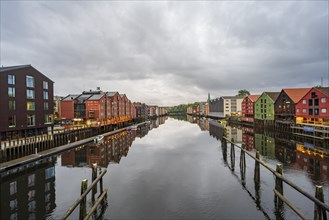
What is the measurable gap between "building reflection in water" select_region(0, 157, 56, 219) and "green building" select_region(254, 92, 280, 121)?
9653 cm

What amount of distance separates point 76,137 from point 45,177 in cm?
2594

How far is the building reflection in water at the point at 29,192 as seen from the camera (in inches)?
778

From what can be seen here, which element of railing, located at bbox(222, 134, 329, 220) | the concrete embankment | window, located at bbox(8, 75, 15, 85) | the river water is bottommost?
the river water

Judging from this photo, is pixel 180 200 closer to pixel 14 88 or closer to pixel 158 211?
pixel 158 211

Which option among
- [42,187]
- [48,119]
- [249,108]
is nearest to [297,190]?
[42,187]

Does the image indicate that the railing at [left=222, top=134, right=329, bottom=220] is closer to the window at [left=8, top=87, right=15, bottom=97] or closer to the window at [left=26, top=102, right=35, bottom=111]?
the window at [left=8, top=87, right=15, bottom=97]

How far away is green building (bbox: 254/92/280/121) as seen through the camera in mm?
99000

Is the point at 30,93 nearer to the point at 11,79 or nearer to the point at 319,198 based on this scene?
the point at 11,79

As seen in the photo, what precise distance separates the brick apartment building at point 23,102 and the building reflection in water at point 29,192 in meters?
15.3

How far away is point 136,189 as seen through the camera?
25375 mm

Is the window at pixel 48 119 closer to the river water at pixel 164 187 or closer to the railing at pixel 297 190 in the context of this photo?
the river water at pixel 164 187

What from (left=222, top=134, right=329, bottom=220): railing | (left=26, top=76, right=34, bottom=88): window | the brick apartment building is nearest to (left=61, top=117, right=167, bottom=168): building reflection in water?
the brick apartment building

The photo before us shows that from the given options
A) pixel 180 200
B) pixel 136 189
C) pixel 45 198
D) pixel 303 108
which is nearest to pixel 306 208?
pixel 180 200

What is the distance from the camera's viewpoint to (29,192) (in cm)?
2456
